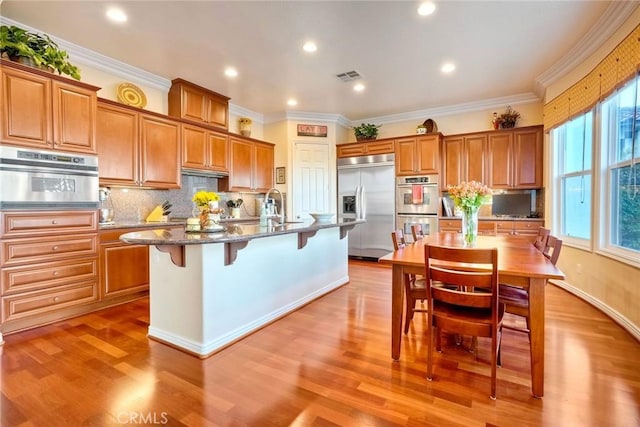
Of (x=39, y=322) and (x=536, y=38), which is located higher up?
(x=536, y=38)

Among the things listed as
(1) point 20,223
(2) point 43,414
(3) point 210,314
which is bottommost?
(2) point 43,414

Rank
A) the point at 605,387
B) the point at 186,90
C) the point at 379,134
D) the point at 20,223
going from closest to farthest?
the point at 605,387 → the point at 20,223 → the point at 186,90 → the point at 379,134

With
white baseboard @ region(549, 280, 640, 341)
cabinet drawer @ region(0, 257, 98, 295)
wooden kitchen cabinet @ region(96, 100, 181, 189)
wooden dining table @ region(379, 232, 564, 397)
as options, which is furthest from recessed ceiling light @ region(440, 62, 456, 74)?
cabinet drawer @ region(0, 257, 98, 295)

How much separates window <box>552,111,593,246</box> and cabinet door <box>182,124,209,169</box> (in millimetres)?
4830

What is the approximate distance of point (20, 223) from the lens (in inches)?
98.8

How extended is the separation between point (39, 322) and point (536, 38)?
5.57 m

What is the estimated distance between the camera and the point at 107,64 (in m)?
3.55

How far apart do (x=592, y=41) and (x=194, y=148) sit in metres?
4.83

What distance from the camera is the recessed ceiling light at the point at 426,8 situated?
2.56 m

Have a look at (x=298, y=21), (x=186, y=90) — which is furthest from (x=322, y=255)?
(x=186, y=90)

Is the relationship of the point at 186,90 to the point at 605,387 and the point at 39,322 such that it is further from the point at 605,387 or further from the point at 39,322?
the point at 605,387

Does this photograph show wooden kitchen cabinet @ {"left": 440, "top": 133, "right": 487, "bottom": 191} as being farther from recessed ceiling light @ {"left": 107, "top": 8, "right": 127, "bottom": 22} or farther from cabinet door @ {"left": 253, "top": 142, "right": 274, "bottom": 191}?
recessed ceiling light @ {"left": 107, "top": 8, "right": 127, "bottom": 22}

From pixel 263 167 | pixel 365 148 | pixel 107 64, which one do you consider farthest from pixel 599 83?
pixel 107 64

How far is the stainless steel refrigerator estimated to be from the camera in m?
5.54
